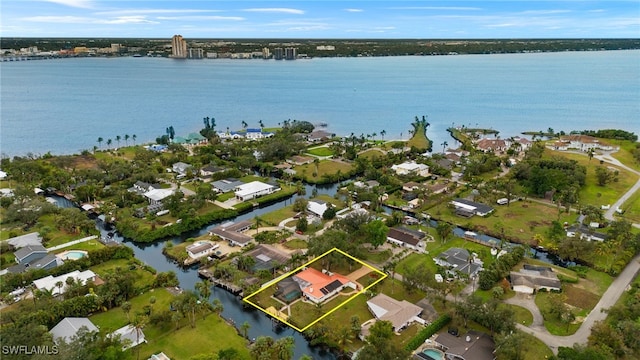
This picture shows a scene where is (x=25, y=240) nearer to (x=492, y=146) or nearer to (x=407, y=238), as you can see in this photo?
(x=407, y=238)

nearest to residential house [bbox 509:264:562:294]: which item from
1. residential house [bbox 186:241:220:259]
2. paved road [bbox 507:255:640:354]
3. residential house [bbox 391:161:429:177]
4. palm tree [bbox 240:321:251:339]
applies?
paved road [bbox 507:255:640:354]

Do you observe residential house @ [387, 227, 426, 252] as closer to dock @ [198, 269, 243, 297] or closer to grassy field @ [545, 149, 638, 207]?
dock @ [198, 269, 243, 297]

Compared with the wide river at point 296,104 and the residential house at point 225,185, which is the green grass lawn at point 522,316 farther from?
the wide river at point 296,104

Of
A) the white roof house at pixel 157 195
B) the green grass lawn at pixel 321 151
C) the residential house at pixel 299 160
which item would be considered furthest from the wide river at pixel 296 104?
the white roof house at pixel 157 195

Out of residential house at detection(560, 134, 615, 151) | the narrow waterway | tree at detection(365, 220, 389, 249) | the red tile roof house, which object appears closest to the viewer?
the narrow waterway

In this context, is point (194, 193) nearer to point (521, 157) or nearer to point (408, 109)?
point (521, 157)
